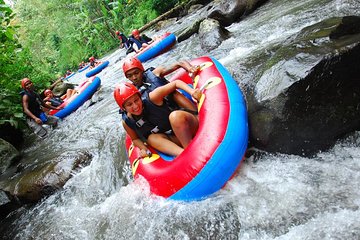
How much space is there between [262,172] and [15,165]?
17.4 feet

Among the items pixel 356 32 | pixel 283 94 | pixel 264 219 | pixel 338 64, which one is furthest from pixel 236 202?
pixel 356 32

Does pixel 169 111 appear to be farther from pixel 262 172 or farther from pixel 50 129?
pixel 50 129

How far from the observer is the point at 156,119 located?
3.33 m

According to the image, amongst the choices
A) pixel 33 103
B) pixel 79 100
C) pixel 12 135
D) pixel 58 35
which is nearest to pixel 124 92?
pixel 33 103

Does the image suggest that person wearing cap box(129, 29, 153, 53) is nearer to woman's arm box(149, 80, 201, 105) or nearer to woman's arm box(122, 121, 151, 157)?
woman's arm box(122, 121, 151, 157)

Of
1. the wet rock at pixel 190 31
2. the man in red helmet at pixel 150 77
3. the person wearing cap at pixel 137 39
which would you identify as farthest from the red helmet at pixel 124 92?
the person wearing cap at pixel 137 39

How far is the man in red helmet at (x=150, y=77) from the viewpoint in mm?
3457

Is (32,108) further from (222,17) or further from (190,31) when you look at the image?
(222,17)

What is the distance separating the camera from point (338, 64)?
2.70 m

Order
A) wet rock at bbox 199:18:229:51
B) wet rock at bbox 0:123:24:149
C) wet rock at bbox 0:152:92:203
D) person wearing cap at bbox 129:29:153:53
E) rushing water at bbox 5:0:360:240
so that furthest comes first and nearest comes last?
person wearing cap at bbox 129:29:153:53, wet rock at bbox 0:123:24:149, wet rock at bbox 199:18:229:51, wet rock at bbox 0:152:92:203, rushing water at bbox 5:0:360:240

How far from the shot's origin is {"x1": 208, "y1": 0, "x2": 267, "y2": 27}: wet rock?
27.8 ft

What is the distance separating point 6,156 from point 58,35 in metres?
26.5

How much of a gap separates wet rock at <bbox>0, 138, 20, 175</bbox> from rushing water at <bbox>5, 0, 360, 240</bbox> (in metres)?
1.82

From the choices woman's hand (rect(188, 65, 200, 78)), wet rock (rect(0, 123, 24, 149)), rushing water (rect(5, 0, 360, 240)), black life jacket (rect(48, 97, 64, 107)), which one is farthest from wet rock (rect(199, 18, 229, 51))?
wet rock (rect(0, 123, 24, 149))
